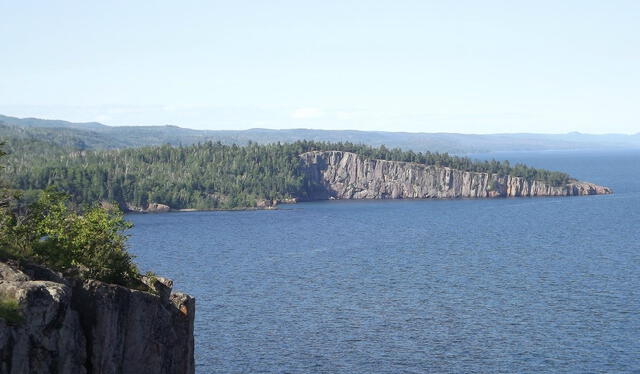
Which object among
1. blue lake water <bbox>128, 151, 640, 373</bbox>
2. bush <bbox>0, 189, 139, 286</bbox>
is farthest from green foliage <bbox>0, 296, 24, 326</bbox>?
blue lake water <bbox>128, 151, 640, 373</bbox>

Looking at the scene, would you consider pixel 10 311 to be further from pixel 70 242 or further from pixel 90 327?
pixel 70 242

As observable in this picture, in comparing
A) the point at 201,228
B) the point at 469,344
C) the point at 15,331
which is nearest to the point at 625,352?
the point at 469,344

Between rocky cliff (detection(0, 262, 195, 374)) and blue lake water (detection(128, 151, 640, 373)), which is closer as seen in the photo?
rocky cliff (detection(0, 262, 195, 374))

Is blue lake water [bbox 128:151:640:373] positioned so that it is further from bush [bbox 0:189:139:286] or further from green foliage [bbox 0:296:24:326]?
green foliage [bbox 0:296:24:326]

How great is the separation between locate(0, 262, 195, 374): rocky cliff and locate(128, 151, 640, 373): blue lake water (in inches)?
674

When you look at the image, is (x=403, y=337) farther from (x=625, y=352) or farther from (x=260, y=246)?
(x=260, y=246)

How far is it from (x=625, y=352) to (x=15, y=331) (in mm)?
54106

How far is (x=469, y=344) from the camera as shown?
78375 millimetres

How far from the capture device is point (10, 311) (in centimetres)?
3969

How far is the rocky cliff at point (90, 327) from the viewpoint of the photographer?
4075cm

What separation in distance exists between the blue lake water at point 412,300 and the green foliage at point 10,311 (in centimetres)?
3231

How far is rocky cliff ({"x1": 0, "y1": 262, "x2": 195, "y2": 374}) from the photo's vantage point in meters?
40.8

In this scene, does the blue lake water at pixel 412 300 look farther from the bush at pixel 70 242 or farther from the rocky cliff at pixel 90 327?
the bush at pixel 70 242

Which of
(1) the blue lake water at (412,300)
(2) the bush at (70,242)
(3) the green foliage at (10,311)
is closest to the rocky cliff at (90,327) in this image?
(3) the green foliage at (10,311)
